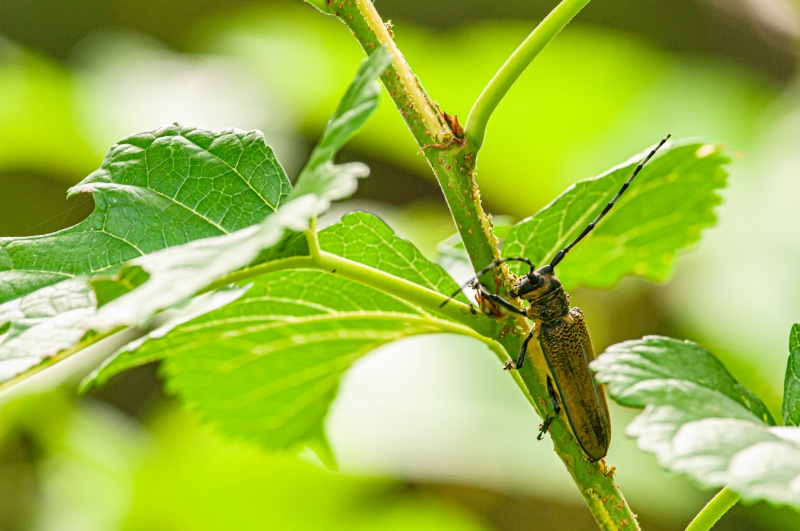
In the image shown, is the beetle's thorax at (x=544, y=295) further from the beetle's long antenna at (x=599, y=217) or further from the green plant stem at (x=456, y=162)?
the green plant stem at (x=456, y=162)

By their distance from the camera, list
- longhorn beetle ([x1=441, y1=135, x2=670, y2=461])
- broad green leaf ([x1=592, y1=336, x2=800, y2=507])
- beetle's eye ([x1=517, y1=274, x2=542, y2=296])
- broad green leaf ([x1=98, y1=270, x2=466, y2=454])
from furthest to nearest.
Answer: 1. beetle's eye ([x1=517, y1=274, x2=542, y2=296])
2. longhorn beetle ([x1=441, y1=135, x2=670, y2=461])
3. broad green leaf ([x1=98, y1=270, x2=466, y2=454])
4. broad green leaf ([x1=592, y1=336, x2=800, y2=507])

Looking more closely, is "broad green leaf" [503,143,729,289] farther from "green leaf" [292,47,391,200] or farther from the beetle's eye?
"green leaf" [292,47,391,200]

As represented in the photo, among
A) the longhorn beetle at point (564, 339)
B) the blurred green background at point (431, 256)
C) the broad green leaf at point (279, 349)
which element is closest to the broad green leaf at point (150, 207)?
the broad green leaf at point (279, 349)

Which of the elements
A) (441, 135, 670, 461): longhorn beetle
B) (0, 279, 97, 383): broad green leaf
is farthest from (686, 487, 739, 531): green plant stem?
(0, 279, 97, 383): broad green leaf

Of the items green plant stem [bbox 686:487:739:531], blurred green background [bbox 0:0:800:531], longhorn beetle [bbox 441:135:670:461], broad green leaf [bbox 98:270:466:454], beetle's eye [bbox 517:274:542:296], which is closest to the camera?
green plant stem [bbox 686:487:739:531]

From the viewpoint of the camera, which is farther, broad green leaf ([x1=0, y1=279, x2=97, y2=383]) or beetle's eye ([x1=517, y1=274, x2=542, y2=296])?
beetle's eye ([x1=517, y1=274, x2=542, y2=296])

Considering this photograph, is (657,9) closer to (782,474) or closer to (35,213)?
(35,213)
